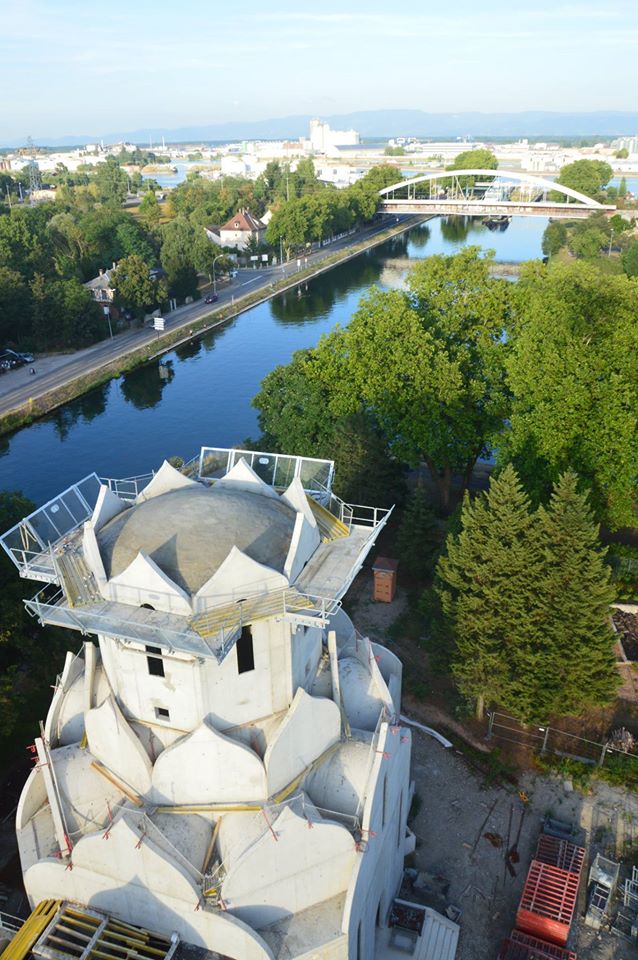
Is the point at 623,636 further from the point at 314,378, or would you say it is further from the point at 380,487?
the point at 314,378

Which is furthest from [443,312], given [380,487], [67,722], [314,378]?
[67,722]

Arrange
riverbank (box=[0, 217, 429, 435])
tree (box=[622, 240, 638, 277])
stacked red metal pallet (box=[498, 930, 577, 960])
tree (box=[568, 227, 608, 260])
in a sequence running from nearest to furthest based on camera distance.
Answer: stacked red metal pallet (box=[498, 930, 577, 960]) < riverbank (box=[0, 217, 429, 435]) < tree (box=[622, 240, 638, 277]) < tree (box=[568, 227, 608, 260])

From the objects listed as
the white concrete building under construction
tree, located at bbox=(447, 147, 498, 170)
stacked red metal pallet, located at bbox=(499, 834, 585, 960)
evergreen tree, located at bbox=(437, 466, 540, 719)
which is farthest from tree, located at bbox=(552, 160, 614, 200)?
the white concrete building under construction

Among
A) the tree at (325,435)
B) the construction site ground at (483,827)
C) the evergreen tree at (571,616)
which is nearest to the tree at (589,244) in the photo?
the tree at (325,435)

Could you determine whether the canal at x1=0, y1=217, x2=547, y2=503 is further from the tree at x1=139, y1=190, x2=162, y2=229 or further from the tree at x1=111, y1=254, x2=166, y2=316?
the tree at x1=139, y1=190, x2=162, y2=229

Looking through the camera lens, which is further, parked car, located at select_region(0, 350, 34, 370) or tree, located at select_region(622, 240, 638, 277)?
tree, located at select_region(622, 240, 638, 277)

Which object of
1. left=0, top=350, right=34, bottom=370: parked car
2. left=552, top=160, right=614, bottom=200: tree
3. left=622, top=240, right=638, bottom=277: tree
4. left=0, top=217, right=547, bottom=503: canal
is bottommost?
left=0, top=217, right=547, bottom=503: canal
